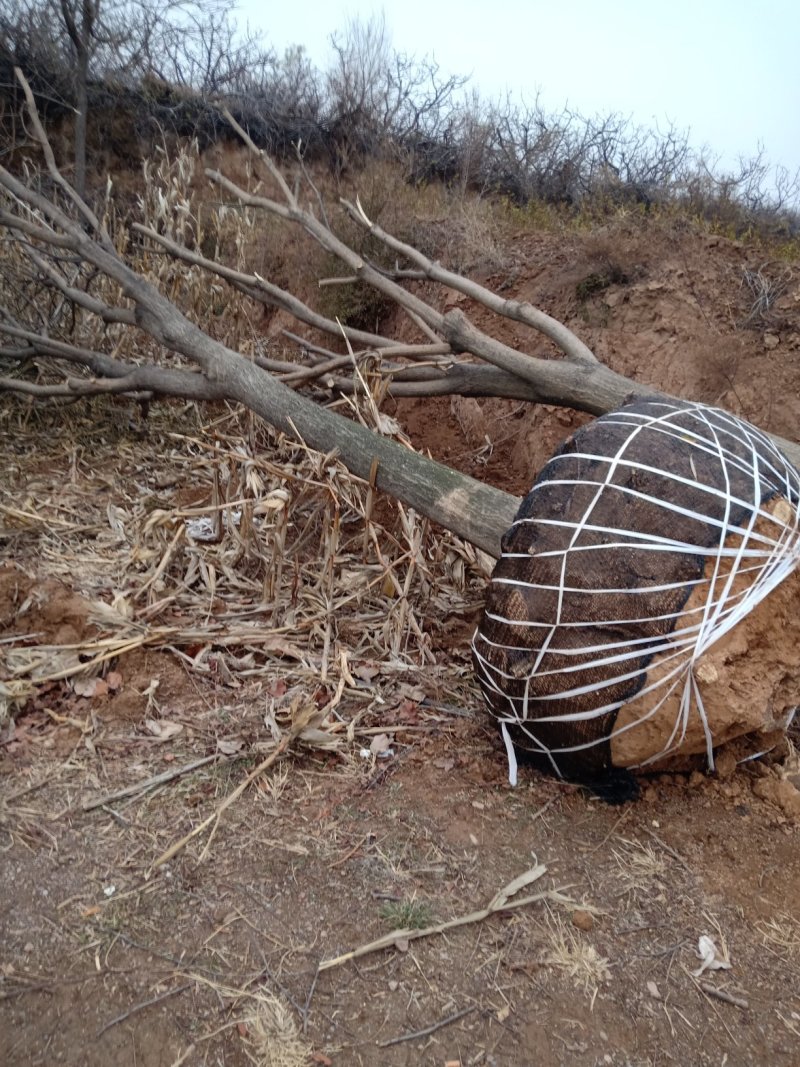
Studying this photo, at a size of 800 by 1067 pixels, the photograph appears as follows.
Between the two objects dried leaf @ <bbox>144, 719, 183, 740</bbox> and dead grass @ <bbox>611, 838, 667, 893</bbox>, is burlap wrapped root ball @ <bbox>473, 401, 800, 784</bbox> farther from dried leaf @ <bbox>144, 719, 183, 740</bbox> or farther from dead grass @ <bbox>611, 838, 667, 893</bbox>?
dried leaf @ <bbox>144, 719, 183, 740</bbox>

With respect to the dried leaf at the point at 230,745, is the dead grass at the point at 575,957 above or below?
above

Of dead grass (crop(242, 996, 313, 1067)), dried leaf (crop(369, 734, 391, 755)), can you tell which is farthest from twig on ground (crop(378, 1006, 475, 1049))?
dried leaf (crop(369, 734, 391, 755))

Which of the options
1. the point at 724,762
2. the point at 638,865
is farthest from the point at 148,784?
the point at 724,762

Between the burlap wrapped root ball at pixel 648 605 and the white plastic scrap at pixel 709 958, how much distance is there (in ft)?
1.56

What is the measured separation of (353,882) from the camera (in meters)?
2.05

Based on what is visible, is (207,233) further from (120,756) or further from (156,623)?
(120,756)

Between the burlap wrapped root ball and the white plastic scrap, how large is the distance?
0.48 metres

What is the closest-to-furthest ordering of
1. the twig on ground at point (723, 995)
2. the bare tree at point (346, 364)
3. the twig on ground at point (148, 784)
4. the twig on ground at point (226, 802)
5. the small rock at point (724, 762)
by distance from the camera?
the twig on ground at point (723, 995) < the twig on ground at point (226, 802) < the twig on ground at point (148, 784) < the small rock at point (724, 762) < the bare tree at point (346, 364)

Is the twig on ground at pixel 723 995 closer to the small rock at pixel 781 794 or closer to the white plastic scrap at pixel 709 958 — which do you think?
the white plastic scrap at pixel 709 958

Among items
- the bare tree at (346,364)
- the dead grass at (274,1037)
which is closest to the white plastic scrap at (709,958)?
the dead grass at (274,1037)

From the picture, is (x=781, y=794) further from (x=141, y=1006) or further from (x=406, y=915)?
(x=141, y=1006)

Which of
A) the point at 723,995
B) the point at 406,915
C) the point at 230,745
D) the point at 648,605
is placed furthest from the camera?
the point at 230,745

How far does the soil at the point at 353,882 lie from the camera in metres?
1.67

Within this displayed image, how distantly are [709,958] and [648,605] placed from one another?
2.69 ft
